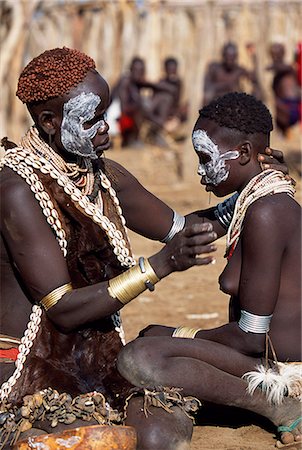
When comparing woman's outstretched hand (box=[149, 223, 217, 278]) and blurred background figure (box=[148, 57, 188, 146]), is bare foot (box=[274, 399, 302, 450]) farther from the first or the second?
blurred background figure (box=[148, 57, 188, 146])

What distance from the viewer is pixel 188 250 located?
3258 millimetres

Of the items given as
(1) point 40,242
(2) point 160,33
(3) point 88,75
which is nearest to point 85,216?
(1) point 40,242

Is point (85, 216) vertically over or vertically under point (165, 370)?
over

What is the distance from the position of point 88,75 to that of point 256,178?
76 cm

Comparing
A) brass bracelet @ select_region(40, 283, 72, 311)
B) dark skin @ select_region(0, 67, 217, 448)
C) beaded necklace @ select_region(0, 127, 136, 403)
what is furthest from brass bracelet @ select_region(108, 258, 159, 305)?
beaded necklace @ select_region(0, 127, 136, 403)

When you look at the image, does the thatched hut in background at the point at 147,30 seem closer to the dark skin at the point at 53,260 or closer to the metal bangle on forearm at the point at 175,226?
the metal bangle on forearm at the point at 175,226

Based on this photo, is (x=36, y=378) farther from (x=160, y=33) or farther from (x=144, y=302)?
(x=160, y=33)

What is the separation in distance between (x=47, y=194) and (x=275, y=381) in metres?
1.13

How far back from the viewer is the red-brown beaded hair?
11.6 ft

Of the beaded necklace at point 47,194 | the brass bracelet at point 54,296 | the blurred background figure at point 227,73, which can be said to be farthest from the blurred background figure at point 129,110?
the brass bracelet at point 54,296

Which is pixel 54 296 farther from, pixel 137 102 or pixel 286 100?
pixel 137 102

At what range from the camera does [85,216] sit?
362cm

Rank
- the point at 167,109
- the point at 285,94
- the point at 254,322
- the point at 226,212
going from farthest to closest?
the point at 167,109 → the point at 285,94 → the point at 226,212 → the point at 254,322

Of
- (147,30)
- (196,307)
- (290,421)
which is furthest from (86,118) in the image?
(147,30)
